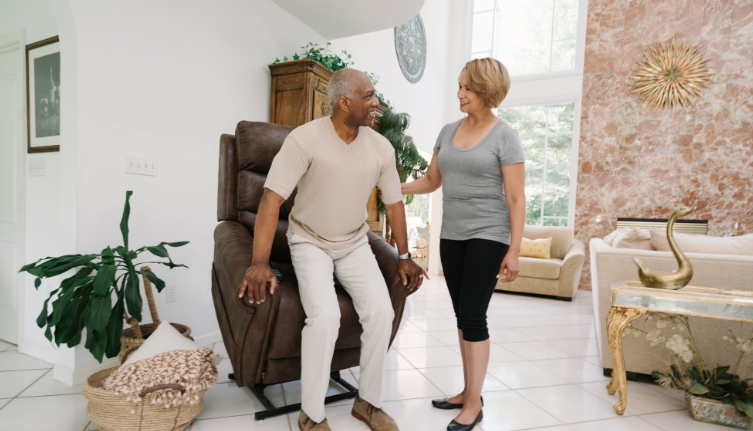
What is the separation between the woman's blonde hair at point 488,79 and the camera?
62.5 inches

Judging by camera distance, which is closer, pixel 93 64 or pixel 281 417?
pixel 281 417

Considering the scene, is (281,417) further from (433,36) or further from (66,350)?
(433,36)

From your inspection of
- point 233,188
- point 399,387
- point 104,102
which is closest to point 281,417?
point 399,387

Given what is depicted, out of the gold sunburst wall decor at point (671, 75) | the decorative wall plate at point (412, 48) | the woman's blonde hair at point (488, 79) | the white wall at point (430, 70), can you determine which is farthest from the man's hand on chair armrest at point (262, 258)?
the gold sunburst wall decor at point (671, 75)

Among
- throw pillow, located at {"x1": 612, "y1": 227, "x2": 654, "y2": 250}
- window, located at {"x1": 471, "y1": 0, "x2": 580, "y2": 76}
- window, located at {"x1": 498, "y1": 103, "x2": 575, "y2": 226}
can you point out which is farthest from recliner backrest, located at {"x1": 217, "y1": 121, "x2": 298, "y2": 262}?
window, located at {"x1": 471, "y1": 0, "x2": 580, "y2": 76}

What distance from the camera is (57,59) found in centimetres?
224

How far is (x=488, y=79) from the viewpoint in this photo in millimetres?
1583

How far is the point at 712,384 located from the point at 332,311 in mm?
1708

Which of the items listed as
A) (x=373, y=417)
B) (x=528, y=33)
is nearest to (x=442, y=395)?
(x=373, y=417)

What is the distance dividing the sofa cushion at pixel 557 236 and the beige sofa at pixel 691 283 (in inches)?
122

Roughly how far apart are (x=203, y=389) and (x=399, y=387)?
3.04 ft

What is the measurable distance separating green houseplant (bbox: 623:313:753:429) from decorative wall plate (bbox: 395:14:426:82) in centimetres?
433

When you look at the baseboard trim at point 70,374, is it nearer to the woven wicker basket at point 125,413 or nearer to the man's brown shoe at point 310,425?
the woven wicker basket at point 125,413

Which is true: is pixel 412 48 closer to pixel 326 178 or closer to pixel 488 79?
pixel 488 79
